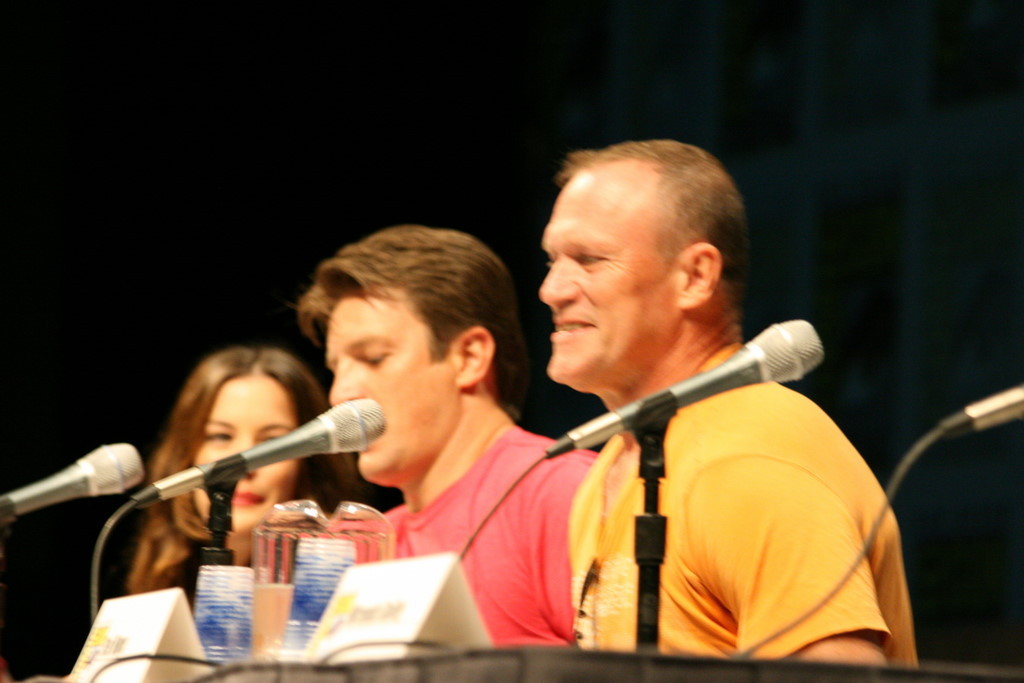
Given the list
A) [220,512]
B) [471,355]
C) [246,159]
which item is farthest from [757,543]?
[246,159]

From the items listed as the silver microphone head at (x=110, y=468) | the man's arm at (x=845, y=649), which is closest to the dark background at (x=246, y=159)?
the silver microphone head at (x=110, y=468)

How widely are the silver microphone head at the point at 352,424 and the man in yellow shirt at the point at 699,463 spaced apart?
308mm

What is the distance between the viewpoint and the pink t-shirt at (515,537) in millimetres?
2688

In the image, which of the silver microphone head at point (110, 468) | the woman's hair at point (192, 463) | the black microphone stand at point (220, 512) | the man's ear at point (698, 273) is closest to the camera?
the black microphone stand at point (220, 512)

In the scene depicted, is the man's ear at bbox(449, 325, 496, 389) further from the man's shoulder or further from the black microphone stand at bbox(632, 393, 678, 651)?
the black microphone stand at bbox(632, 393, 678, 651)

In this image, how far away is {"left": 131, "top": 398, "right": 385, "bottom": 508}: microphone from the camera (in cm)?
212

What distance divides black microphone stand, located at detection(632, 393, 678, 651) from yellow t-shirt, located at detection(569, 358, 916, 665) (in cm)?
18

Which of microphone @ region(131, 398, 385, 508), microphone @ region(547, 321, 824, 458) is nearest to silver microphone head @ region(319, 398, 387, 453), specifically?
microphone @ region(131, 398, 385, 508)

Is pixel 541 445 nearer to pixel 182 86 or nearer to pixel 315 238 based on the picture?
pixel 315 238

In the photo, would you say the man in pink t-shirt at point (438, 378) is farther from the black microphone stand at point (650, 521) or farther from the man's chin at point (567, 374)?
the black microphone stand at point (650, 521)

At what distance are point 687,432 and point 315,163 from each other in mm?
2991

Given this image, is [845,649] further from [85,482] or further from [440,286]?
[440,286]

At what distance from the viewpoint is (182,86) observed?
4.77m

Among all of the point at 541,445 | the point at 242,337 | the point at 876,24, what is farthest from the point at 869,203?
the point at 242,337
